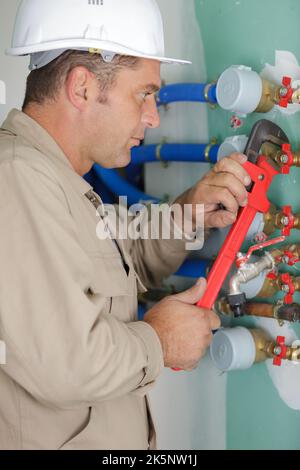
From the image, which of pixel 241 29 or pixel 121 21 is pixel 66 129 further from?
pixel 241 29

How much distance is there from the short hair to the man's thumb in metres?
0.37

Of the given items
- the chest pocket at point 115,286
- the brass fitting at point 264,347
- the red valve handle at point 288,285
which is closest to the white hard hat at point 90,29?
the chest pocket at point 115,286

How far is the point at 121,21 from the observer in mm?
1093

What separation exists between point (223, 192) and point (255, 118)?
0.19 metres

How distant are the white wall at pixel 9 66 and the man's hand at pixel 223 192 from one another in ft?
2.30

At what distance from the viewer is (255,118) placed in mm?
1240

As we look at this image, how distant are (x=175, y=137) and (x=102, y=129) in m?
0.37

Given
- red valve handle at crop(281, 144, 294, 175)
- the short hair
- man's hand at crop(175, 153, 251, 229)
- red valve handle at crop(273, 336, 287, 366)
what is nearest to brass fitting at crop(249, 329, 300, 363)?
red valve handle at crop(273, 336, 287, 366)

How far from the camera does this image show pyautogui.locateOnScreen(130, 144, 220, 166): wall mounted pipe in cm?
131

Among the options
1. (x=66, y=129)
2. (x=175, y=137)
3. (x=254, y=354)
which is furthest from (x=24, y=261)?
(x=175, y=137)

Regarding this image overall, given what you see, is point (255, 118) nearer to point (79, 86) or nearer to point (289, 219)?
point (289, 219)

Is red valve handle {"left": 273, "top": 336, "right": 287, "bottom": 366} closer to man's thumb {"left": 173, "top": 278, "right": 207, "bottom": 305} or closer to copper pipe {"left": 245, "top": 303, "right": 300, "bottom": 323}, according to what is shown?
copper pipe {"left": 245, "top": 303, "right": 300, "bottom": 323}

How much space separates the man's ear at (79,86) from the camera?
1081mm

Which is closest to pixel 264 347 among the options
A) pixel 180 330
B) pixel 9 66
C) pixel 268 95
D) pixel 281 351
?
pixel 281 351
